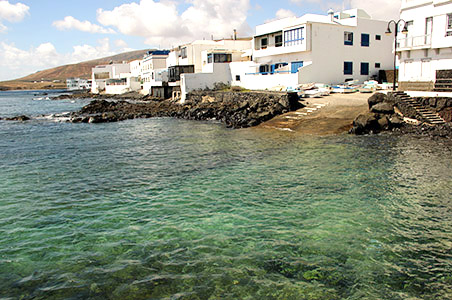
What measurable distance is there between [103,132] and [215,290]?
89.7ft

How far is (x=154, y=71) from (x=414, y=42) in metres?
58.6

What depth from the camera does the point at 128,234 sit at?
9648 millimetres

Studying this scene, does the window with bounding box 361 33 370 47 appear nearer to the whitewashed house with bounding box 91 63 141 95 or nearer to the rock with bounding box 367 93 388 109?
the rock with bounding box 367 93 388 109

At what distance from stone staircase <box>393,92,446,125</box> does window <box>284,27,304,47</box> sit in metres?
19.5

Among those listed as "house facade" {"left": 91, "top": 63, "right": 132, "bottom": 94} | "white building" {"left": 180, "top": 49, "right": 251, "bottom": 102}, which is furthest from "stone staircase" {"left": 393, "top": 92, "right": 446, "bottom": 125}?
"house facade" {"left": 91, "top": 63, "right": 132, "bottom": 94}

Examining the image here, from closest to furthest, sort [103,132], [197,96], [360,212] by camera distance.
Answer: [360,212], [103,132], [197,96]

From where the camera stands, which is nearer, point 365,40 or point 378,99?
point 378,99

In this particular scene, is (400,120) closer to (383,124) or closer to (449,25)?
(383,124)

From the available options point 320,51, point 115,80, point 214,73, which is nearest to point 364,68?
point 320,51

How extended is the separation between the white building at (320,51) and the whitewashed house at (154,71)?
28.8 metres

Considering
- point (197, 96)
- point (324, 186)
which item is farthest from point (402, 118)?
point (197, 96)

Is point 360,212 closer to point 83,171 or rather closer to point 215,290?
point 215,290

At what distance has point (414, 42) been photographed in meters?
29.0

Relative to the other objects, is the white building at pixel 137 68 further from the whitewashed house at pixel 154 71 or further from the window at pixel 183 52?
the window at pixel 183 52
